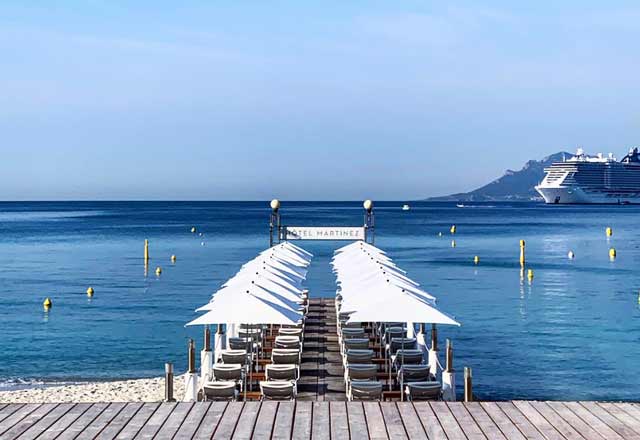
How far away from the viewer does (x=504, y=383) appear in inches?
743

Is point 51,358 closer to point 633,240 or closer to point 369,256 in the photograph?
point 369,256

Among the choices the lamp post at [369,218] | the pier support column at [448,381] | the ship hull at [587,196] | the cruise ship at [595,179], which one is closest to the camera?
the pier support column at [448,381]

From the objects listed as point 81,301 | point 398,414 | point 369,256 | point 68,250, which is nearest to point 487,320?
point 369,256

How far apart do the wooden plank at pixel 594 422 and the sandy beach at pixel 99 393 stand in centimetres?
921

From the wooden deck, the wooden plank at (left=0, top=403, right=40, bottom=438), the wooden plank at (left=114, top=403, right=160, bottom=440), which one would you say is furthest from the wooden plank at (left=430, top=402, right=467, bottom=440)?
the wooden plank at (left=0, top=403, right=40, bottom=438)

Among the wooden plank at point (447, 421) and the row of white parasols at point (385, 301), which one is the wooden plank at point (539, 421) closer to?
the wooden plank at point (447, 421)

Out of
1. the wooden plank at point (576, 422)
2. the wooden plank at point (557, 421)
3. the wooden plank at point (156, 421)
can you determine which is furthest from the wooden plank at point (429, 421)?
the wooden plank at point (156, 421)

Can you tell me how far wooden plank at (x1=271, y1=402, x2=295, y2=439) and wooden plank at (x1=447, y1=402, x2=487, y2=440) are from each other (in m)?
1.82

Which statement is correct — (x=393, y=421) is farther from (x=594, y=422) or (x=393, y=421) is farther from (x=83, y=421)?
(x=83, y=421)

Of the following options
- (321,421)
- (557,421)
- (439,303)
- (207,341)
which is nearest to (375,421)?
(321,421)

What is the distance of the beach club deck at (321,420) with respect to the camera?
8609 mm

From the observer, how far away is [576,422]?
9.04 m

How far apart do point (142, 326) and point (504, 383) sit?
39.8 feet

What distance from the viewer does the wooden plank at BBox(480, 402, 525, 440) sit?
337 inches
